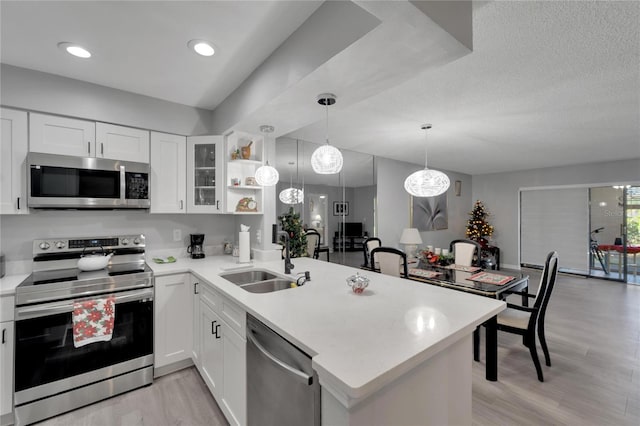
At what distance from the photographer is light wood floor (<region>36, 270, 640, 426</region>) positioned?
1992mm

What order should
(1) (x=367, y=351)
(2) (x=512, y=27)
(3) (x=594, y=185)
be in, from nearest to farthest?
(1) (x=367, y=351)
(2) (x=512, y=27)
(3) (x=594, y=185)

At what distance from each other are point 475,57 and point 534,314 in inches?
86.7

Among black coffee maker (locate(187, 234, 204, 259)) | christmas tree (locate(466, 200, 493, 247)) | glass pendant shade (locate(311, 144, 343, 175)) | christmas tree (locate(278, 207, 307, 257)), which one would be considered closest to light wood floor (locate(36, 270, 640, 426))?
black coffee maker (locate(187, 234, 204, 259))

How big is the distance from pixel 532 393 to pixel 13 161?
4.50 metres

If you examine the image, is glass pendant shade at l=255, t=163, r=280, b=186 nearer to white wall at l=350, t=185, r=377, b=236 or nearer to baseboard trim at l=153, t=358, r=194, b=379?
baseboard trim at l=153, t=358, r=194, b=379

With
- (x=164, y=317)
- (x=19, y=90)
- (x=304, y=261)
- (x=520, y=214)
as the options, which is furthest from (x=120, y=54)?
(x=520, y=214)

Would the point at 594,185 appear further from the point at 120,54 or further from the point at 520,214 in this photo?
the point at 120,54

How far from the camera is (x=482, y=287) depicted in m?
2.69

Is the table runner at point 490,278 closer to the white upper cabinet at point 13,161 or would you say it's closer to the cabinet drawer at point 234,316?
the cabinet drawer at point 234,316

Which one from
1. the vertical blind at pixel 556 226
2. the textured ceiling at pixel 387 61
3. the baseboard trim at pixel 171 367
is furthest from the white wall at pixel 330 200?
the vertical blind at pixel 556 226

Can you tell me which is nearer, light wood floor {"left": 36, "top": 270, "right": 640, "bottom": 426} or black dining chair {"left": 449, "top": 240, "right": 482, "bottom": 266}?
light wood floor {"left": 36, "top": 270, "right": 640, "bottom": 426}

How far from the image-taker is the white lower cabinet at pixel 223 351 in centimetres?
167

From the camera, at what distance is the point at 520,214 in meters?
7.18

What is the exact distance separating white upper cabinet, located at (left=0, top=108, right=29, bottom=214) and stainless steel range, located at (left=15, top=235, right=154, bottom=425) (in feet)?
1.32
